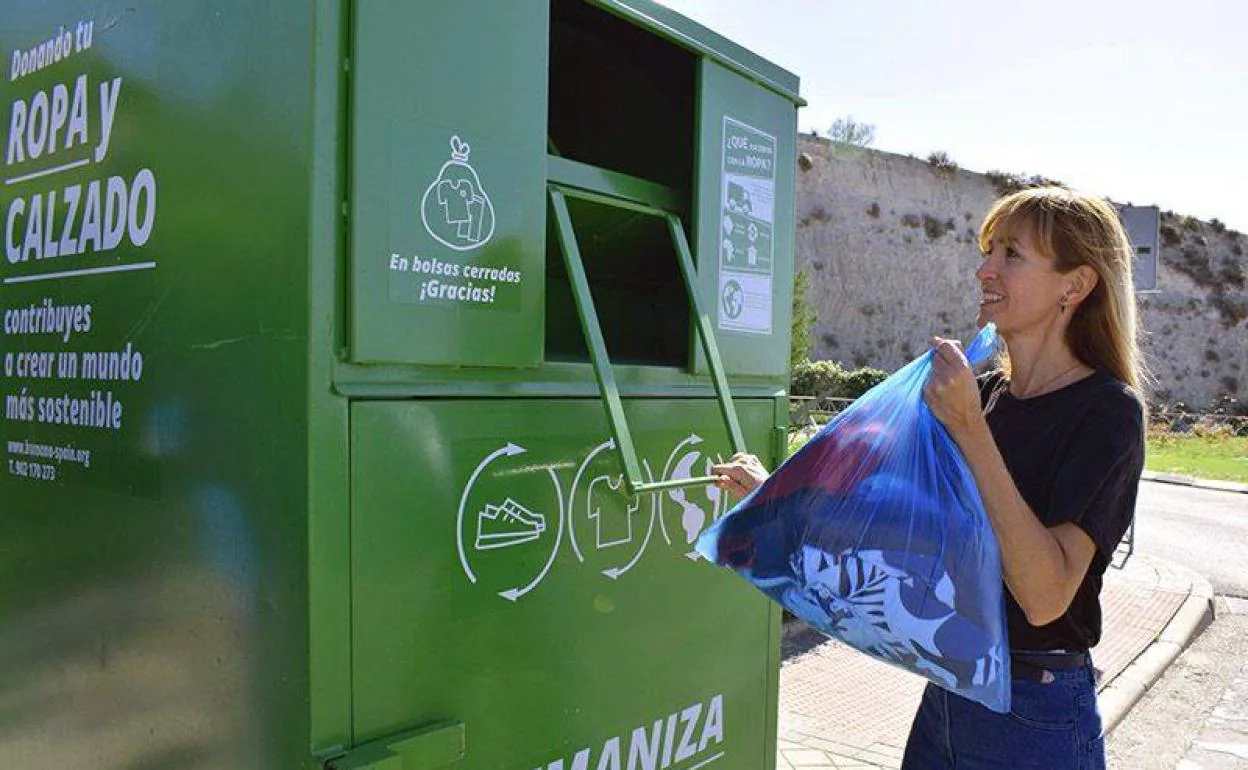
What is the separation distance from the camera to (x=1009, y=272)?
5.82 ft

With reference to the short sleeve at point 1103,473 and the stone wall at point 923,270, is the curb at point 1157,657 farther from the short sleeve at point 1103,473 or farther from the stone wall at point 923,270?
the stone wall at point 923,270

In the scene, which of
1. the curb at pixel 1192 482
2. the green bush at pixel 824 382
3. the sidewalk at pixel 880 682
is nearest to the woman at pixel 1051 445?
the sidewalk at pixel 880 682

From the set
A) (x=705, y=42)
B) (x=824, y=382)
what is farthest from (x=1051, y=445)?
(x=824, y=382)

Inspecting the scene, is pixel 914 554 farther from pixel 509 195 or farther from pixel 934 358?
pixel 509 195

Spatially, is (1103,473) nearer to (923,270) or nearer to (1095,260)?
(1095,260)

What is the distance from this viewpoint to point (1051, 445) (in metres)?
1.71

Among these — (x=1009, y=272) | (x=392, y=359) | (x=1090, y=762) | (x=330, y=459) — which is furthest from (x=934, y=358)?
(x=330, y=459)

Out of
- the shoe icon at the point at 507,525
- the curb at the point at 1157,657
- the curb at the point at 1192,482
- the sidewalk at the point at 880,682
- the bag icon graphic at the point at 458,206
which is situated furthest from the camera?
the curb at the point at 1192,482

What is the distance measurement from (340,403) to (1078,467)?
1.25 metres

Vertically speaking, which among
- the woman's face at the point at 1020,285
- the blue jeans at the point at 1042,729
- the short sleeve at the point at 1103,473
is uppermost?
the woman's face at the point at 1020,285

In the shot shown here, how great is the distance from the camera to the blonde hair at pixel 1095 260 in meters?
1.72

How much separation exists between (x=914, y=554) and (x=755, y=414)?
1.08 metres

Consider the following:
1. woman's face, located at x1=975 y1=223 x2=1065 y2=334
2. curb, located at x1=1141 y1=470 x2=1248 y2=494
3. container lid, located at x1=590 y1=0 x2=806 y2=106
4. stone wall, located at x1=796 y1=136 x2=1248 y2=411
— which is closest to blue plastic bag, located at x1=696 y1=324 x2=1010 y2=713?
woman's face, located at x1=975 y1=223 x2=1065 y2=334

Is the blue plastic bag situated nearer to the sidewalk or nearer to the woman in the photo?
the woman
